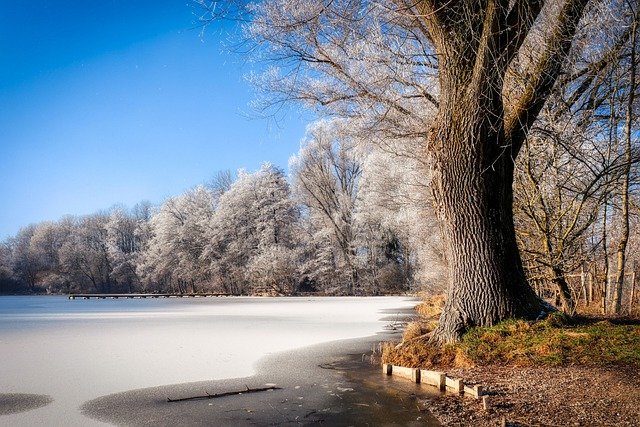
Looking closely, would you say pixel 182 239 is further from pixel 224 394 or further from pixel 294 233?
pixel 224 394

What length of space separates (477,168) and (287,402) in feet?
12.3

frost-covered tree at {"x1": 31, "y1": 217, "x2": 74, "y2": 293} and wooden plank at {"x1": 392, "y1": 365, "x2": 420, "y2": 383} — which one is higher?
frost-covered tree at {"x1": 31, "y1": 217, "x2": 74, "y2": 293}

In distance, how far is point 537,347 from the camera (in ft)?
17.8

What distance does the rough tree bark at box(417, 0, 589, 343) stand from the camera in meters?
5.94

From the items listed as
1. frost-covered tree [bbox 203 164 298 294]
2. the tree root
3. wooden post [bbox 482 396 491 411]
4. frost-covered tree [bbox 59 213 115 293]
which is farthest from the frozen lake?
frost-covered tree [bbox 59 213 115 293]

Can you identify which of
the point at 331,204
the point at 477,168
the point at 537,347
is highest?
the point at 331,204

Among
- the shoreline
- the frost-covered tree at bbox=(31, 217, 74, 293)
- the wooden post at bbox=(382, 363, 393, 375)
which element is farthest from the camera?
the frost-covered tree at bbox=(31, 217, 74, 293)

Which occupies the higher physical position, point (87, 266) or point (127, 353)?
point (87, 266)

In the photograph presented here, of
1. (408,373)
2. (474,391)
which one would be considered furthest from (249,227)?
(474,391)

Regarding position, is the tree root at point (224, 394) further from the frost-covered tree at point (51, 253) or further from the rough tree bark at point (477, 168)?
the frost-covered tree at point (51, 253)

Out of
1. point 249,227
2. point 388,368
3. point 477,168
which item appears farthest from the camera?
point 249,227

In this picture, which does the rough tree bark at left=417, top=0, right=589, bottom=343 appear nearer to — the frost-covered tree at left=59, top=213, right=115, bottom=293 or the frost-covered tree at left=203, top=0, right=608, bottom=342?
the frost-covered tree at left=203, top=0, right=608, bottom=342

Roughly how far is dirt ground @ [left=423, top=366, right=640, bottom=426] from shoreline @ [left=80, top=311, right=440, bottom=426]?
0.34m

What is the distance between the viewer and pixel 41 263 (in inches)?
2479
